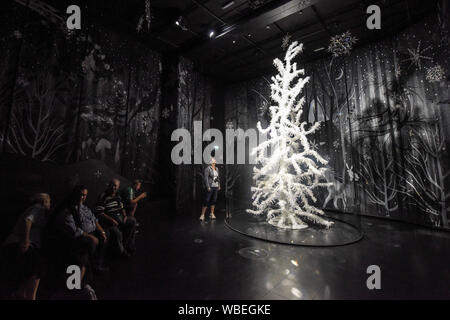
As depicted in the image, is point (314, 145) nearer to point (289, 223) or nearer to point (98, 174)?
point (289, 223)

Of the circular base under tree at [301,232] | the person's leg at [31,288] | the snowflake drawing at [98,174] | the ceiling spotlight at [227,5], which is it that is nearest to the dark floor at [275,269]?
the circular base under tree at [301,232]

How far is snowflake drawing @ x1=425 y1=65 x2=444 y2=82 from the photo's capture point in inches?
149

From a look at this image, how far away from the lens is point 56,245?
6.91 feet

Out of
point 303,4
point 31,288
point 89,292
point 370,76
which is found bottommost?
point 89,292

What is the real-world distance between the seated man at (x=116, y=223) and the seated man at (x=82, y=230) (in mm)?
159

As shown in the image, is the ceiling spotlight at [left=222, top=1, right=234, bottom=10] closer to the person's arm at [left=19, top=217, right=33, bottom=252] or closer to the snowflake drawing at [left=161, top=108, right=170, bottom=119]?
the snowflake drawing at [left=161, top=108, right=170, bottom=119]

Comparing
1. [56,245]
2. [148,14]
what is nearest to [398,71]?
[148,14]

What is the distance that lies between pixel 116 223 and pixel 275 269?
2.10 metres

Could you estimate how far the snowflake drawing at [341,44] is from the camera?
4.77 metres

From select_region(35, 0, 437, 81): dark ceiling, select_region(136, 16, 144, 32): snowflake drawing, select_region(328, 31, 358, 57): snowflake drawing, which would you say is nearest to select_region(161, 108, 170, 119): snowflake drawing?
select_region(35, 0, 437, 81): dark ceiling

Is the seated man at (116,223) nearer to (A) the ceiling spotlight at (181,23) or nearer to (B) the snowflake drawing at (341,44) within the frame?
(A) the ceiling spotlight at (181,23)

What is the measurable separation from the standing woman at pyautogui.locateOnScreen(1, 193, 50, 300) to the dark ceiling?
12.7 ft

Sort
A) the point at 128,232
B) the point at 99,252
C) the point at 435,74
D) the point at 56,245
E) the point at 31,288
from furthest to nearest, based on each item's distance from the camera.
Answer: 1. the point at 435,74
2. the point at 128,232
3. the point at 99,252
4. the point at 56,245
5. the point at 31,288
